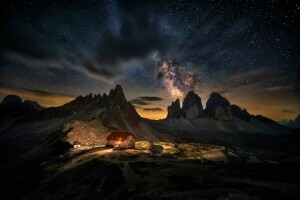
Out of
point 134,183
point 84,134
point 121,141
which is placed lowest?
point 134,183

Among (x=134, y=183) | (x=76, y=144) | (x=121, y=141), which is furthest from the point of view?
(x=76, y=144)

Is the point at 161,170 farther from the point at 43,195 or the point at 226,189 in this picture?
the point at 43,195

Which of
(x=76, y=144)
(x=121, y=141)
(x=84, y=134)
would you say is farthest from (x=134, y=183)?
(x=84, y=134)

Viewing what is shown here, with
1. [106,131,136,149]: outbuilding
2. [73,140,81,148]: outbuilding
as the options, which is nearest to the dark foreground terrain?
[106,131,136,149]: outbuilding

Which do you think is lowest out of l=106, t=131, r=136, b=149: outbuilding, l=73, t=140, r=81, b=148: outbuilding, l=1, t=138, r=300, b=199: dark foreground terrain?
l=1, t=138, r=300, b=199: dark foreground terrain

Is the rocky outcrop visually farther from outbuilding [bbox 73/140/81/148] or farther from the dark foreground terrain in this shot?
the dark foreground terrain

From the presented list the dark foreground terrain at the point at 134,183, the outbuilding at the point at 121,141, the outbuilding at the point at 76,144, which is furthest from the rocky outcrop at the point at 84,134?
the dark foreground terrain at the point at 134,183

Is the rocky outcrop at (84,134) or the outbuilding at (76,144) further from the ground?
the rocky outcrop at (84,134)

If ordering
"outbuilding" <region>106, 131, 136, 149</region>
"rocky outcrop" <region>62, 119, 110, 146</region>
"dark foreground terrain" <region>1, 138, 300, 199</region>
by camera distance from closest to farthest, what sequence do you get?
"dark foreground terrain" <region>1, 138, 300, 199</region>
"outbuilding" <region>106, 131, 136, 149</region>
"rocky outcrop" <region>62, 119, 110, 146</region>

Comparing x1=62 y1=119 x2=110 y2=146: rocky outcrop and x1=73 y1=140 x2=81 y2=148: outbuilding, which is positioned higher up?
x1=62 y1=119 x2=110 y2=146: rocky outcrop

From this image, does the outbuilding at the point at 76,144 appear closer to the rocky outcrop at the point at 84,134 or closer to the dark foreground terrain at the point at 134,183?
the rocky outcrop at the point at 84,134

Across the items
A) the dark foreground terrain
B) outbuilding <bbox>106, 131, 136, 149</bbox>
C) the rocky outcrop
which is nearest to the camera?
the dark foreground terrain

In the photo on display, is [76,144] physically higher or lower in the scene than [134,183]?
higher

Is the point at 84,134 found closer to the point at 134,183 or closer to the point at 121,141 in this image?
the point at 121,141
